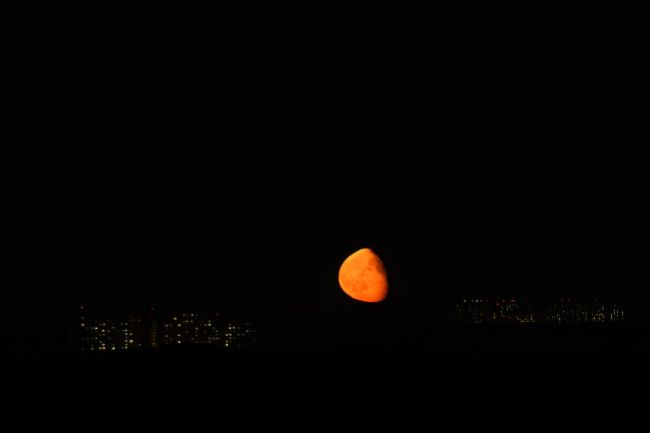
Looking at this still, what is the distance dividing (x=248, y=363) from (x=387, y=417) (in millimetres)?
2346

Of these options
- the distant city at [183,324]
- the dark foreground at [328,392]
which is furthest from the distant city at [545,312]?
the dark foreground at [328,392]

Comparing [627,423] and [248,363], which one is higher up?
[248,363]

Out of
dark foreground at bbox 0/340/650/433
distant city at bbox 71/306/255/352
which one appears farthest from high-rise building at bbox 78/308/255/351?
dark foreground at bbox 0/340/650/433

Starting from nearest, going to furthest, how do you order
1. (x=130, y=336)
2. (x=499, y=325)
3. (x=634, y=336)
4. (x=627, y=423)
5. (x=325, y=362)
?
(x=627, y=423)
(x=325, y=362)
(x=634, y=336)
(x=499, y=325)
(x=130, y=336)

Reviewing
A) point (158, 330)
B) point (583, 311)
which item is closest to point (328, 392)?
point (158, 330)

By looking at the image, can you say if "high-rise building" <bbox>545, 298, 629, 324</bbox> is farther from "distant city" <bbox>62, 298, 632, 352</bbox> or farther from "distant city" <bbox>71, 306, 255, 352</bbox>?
"distant city" <bbox>71, 306, 255, 352</bbox>

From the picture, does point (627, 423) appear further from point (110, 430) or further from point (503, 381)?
point (110, 430)

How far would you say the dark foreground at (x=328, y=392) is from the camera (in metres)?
7.27

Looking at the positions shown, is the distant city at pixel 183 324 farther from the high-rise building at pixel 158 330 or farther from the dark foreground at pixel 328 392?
the dark foreground at pixel 328 392

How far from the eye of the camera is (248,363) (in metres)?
9.20

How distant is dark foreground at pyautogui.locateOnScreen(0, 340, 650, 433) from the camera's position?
23.9 ft

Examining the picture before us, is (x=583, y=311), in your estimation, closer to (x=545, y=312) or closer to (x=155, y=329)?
(x=545, y=312)

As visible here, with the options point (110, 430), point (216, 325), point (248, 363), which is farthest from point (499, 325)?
point (110, 430)

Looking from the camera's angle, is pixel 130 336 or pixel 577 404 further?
pixel 130 336
